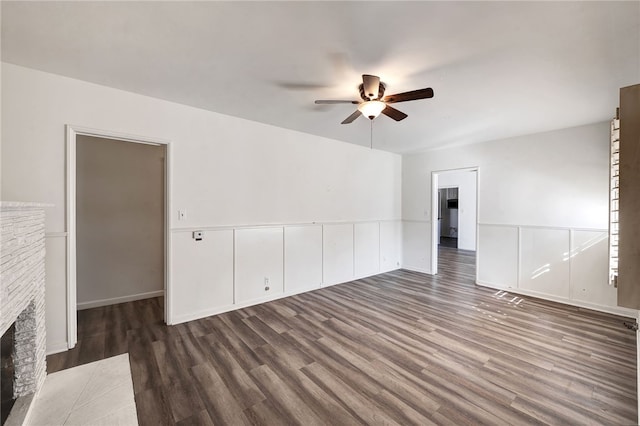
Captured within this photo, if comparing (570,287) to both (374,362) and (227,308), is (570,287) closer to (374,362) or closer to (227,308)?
(374,362)

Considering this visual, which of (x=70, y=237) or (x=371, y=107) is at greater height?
(x=371, y=107)

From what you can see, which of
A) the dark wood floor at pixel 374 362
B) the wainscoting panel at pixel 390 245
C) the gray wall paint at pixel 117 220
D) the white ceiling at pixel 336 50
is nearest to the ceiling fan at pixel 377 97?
the white ceiling at pixel 336 50

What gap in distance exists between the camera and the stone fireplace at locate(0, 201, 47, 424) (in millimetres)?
1404

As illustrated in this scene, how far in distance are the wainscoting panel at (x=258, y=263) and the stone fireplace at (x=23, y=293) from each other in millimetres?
1879

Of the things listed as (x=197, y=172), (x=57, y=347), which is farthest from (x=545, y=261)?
(x=57, y=347)

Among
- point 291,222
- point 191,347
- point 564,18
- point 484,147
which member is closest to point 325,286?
point 291,222

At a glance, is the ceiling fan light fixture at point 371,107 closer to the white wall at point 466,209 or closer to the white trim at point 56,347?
the white trim at point 56,347

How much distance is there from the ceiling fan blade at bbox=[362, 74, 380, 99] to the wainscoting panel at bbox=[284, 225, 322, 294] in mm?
2440

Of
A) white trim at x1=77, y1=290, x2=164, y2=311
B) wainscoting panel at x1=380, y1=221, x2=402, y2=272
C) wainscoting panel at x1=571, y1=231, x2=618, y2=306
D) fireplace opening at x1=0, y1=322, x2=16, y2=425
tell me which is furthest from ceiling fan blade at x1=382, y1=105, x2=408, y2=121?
white trim at x1=77, y1=290, x2=164, y2=311

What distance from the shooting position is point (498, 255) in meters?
4.53

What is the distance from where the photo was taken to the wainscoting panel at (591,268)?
3.53 metres

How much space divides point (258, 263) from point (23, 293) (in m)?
2.37

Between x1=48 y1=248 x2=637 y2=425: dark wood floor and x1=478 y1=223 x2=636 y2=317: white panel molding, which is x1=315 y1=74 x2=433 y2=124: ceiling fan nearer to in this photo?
x1=48 y1=248 x2=637 y2=425: dark wood floor

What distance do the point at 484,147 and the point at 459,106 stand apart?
6.78 ft
